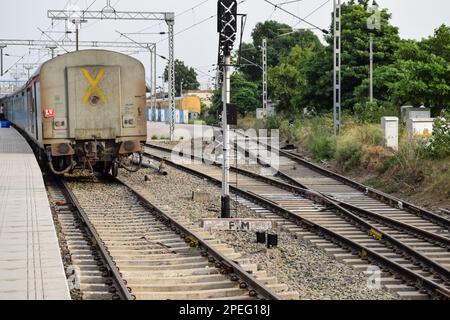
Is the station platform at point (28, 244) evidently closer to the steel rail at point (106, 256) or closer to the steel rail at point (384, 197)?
the steel rail at point (106, 256)

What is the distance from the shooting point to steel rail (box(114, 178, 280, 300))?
818cm

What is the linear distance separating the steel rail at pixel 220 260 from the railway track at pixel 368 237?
186 cm

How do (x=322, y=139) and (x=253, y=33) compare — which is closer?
(x=322, y=139)

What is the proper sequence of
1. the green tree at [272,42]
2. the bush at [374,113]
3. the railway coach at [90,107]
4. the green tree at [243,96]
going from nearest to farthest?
1. the railway coach at [90,107]
2. the bush at [374,113]
3. the green tree at [243,96]
4. the green tree at [272,42]

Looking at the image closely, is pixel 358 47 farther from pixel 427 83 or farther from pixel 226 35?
pixel 226 35

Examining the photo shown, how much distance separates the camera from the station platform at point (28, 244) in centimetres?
782

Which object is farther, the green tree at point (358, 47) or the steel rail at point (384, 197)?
the green tree at point (358, 47)

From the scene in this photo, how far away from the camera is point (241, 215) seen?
590 inches

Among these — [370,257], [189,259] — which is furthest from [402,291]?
[189,259]

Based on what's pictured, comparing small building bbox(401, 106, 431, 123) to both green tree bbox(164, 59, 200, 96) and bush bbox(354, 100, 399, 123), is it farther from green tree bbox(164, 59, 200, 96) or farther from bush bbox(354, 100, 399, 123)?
green tree bbox(164, 59, 200, 96)

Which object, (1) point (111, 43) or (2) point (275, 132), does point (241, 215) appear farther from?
(1) point (111, 43)

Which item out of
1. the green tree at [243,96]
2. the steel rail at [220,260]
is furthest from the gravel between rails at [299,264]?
the green tree at [243,96]

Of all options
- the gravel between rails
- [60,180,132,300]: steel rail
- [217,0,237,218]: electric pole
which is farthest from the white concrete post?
[60,180,132,300]: steel rail

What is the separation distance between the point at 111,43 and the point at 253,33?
118ft
